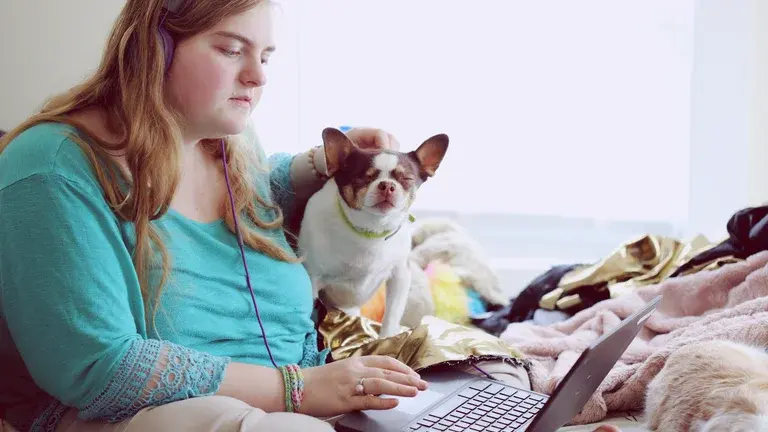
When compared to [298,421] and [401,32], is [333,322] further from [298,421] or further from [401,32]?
[401,32]

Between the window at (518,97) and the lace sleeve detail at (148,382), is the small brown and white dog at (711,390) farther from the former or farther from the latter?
the window at (518,97)

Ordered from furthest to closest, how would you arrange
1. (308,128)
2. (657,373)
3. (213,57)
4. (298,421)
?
1. (308,128)
2. (657,373)
3. (213,57)
4. (298,421)

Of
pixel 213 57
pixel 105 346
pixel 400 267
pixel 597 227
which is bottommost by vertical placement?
pixel 597 227

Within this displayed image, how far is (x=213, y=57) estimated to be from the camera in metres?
1.07

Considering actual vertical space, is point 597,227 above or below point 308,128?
below

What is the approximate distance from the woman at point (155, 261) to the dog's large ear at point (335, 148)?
16 cm

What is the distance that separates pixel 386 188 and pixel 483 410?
0.42 meters

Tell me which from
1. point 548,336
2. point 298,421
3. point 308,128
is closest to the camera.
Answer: point 298,421

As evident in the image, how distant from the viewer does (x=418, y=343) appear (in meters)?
1.37

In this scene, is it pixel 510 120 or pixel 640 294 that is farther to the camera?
pixel 510 120

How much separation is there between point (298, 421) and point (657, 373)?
0.75m

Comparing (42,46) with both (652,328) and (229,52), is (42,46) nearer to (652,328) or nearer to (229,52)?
(229,52)

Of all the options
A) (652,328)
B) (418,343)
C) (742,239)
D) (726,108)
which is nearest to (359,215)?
(418,343)

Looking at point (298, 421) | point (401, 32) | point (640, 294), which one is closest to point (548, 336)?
point (640, 294)
